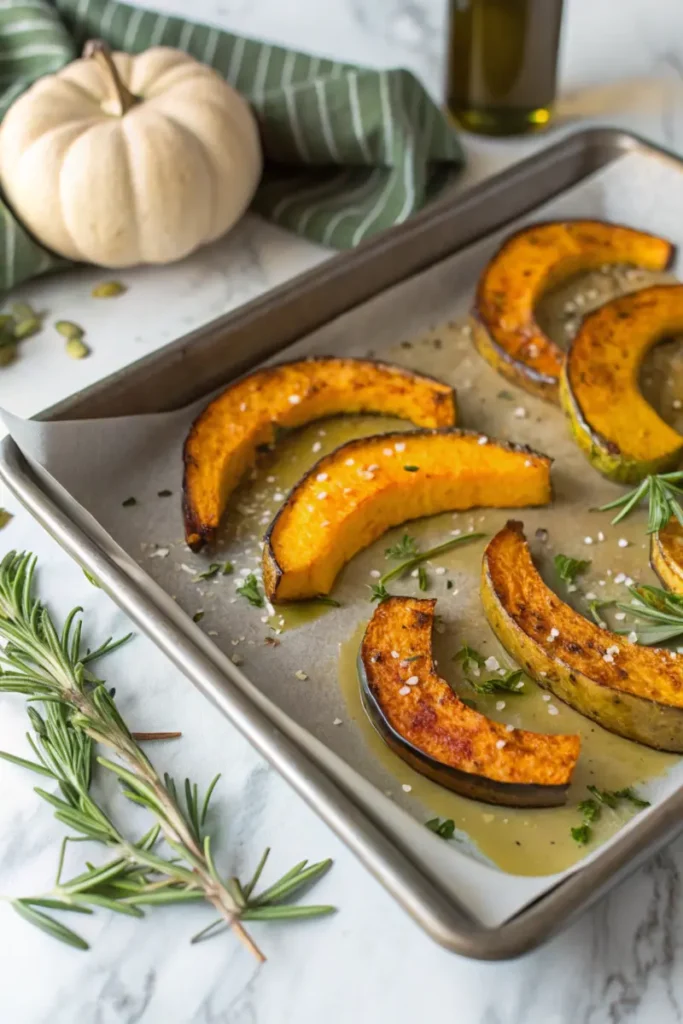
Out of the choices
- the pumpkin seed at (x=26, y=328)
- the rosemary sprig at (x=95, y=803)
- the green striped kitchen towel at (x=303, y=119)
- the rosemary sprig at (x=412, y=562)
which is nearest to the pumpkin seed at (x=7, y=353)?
the pumpkin seed at (x=26, y=328)

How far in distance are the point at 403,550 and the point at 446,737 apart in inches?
14.1

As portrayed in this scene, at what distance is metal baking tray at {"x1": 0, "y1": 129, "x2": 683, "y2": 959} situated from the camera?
3.89 ft

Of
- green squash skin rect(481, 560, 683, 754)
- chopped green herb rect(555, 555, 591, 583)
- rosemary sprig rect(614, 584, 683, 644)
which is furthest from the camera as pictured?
chopped green herb rect(555, 555, 591, 583)

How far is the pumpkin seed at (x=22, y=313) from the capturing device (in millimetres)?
2105

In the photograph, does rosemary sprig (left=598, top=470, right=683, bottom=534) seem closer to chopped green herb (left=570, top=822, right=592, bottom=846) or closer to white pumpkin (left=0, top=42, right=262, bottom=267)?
chopped green herb (left=570, top=822, right=592, bottom=846)

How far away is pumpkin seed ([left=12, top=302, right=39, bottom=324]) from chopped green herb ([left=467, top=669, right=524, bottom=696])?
3.59 feet

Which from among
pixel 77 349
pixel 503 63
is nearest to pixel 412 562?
pixel 77 349

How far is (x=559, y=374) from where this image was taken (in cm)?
189

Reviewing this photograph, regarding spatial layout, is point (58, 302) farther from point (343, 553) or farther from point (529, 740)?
point (529, 740)

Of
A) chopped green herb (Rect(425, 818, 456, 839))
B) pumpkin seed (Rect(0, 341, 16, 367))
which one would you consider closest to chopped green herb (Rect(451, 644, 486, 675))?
chopped green herb (Rect(425, 818, 456, 839))

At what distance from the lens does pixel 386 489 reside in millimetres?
1674

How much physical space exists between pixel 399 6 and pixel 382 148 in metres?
0.79

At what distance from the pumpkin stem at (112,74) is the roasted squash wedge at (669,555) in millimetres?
1181

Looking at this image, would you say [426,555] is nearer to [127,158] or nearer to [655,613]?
[655,613]
